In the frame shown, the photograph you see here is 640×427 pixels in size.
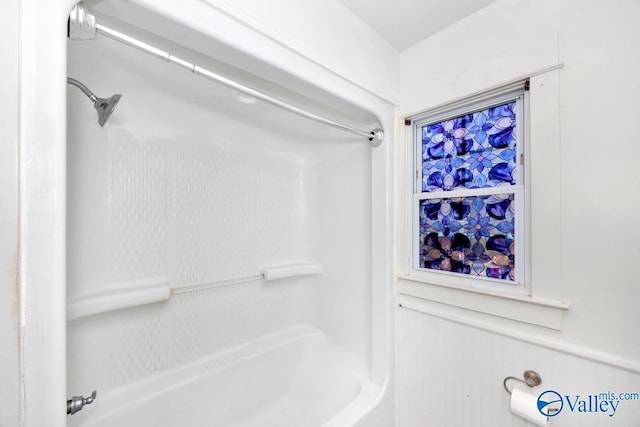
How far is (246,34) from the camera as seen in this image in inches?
36.4

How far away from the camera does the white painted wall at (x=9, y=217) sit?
1.72 feet

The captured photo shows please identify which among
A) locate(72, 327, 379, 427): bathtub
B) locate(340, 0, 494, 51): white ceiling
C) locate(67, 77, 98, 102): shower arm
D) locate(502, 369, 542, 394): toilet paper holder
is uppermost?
locate(340, 0, 494, 51): white ceiling

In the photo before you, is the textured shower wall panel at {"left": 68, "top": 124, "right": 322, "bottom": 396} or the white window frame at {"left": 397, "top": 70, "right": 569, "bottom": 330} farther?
the textured shower wall panel at {"left": 68, "top": 124, "right": 322, "bottom": 396}

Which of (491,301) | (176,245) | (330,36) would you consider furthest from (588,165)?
(176,245)

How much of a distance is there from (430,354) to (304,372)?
830 millimetres

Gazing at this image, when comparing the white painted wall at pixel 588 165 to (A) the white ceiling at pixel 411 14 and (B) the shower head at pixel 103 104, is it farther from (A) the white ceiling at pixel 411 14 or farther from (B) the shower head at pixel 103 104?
(B) the shower head at pixel 103 104

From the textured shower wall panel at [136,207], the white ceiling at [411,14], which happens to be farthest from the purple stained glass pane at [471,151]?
the textured shower wall panel at [136,207]

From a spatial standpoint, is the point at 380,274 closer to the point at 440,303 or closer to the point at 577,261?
the point at 440,303

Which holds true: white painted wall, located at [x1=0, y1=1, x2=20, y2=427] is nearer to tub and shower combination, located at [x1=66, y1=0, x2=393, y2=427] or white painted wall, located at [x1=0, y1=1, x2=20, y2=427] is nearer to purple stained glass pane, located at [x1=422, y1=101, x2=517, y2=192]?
tub and shower combination, located at [x1=66, y1=0, x2=393, y2=427]

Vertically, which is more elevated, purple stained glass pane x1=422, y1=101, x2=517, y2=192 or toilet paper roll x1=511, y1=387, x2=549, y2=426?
purple stained glass pane x1=422, y1=101, x2=517, y2=192

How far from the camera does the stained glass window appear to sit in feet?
4.05

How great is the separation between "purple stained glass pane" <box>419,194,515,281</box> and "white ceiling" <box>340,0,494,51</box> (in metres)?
0.89

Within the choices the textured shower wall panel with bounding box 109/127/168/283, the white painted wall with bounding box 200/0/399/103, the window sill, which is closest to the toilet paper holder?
the window sill

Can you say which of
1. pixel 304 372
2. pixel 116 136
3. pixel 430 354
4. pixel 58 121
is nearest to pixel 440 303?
pixel 430 354
